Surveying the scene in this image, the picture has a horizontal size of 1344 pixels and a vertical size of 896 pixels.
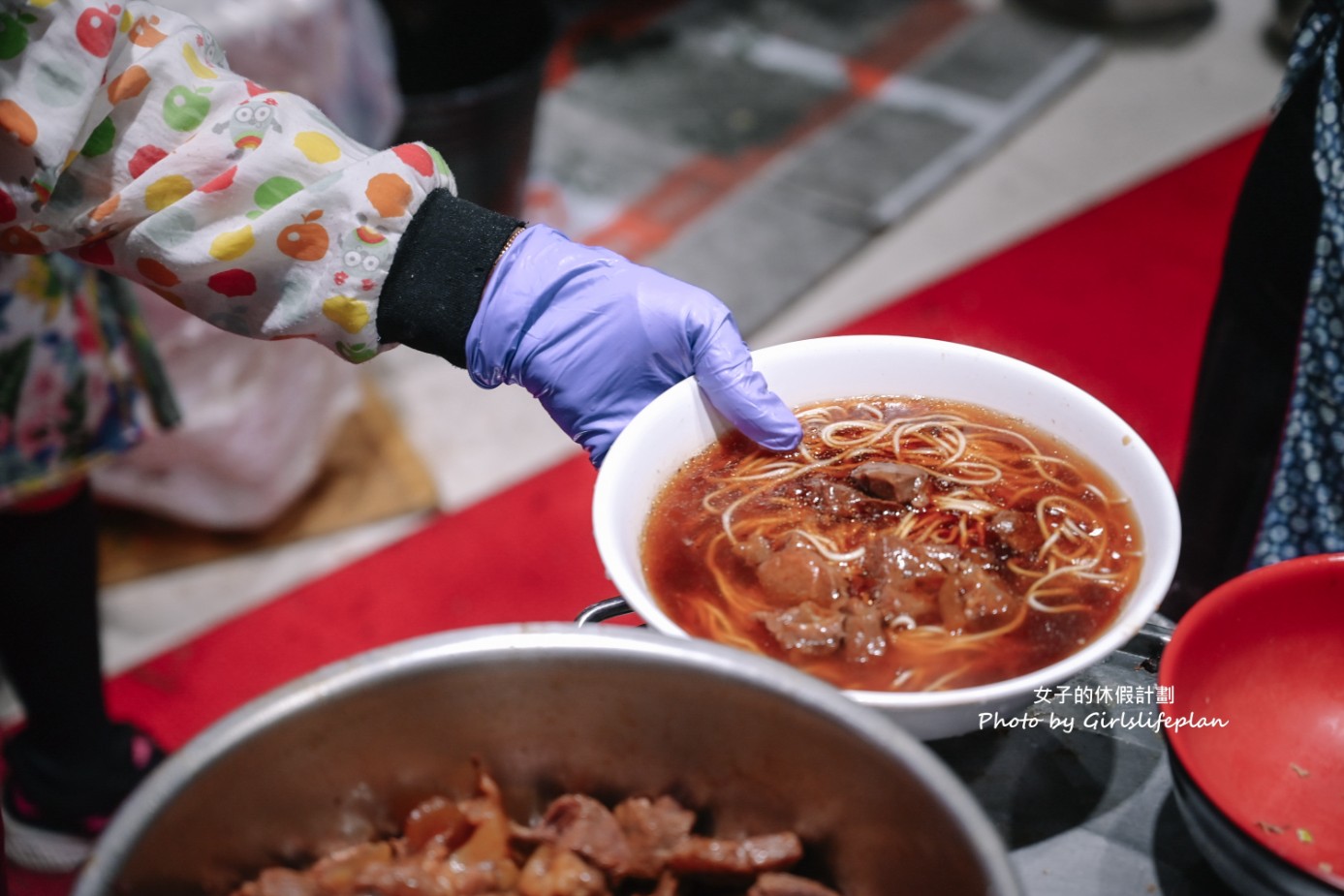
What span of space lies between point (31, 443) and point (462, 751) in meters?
1.70

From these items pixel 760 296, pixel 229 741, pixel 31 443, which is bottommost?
pixel 760 296

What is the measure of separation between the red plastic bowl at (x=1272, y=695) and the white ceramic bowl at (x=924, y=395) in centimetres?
9

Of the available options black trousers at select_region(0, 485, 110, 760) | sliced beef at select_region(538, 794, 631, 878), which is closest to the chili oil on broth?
sliced beef at select_region(538, 794, 631, 878)

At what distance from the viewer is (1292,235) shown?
1922mm

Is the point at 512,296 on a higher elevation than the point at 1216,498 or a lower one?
higher

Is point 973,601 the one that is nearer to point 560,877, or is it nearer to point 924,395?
point 924,395

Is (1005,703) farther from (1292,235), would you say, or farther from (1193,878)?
Answer: (1292,235)

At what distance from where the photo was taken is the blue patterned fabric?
5.94 feet

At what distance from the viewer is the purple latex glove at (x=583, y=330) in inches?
65.2

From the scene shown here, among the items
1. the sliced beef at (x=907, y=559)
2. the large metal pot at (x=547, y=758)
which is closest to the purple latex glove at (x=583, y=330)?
the sliced beef at (x=907, y=559)

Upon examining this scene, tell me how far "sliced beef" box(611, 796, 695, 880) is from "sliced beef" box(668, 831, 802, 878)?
0.5 inches

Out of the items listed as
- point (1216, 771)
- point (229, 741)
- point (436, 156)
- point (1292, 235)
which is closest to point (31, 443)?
point (436, 156)

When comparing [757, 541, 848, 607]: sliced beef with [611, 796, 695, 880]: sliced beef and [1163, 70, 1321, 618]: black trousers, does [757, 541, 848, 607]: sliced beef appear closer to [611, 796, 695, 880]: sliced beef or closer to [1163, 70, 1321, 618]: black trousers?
[611, 796, 695, 880]: sliced beef

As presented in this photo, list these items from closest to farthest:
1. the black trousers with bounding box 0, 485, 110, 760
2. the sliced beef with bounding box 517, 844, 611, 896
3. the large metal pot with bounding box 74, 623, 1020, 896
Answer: the large metal pot with bounding box 74, 623, 1020, 896 → the sliced beef with bounding box 517, 844, 611, 896 → the black trousers with bounding box 0, 485, 110, 760
